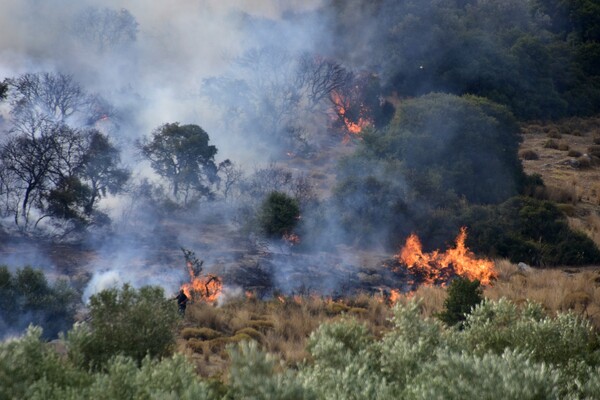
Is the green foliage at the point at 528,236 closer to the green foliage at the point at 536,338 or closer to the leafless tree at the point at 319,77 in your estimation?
the green foliage at the point at 536,338

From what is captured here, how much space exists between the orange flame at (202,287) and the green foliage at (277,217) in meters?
3.01

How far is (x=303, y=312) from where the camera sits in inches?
485

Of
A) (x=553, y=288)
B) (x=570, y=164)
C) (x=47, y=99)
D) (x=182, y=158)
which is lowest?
(x=553, y=288)

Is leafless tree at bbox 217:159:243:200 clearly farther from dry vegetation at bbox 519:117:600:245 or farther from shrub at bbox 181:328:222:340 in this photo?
dry vegetation at bbox 519:117:600:245

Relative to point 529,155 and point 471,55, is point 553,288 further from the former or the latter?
point 471,55

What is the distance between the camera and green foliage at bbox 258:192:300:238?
653 inches

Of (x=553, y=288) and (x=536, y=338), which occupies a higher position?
(x=536, y=338)

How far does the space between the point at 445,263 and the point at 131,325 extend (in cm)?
1094

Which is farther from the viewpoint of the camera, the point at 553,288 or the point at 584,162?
the point at 584,162

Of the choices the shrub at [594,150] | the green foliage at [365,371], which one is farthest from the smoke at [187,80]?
the shrub at [594,150]

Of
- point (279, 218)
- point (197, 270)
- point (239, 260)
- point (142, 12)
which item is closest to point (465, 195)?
point (279, 218)

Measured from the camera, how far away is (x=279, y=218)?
16578 mm

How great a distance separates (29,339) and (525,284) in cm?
1256

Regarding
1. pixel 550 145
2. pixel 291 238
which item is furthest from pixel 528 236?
pixel 550 145
